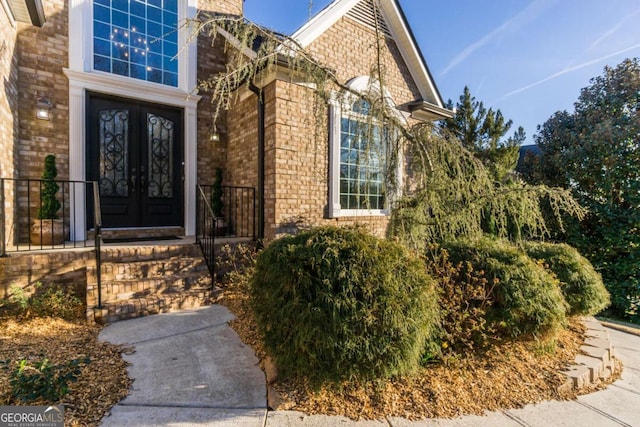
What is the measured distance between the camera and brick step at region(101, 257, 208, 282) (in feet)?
13.1

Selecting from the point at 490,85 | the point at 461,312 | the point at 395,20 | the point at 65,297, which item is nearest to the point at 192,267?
the point at 65,297

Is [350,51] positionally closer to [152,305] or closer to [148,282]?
[148,282]

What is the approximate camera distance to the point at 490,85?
10.0 metres

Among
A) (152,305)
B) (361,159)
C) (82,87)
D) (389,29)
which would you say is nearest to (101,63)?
(82,87)

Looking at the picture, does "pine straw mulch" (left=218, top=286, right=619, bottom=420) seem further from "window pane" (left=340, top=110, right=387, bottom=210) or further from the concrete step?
"window pane" (left=340, top=110, right=387, bottom=210)

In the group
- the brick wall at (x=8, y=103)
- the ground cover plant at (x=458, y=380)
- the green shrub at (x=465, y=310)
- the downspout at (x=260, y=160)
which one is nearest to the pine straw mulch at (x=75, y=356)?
the ground cover plant at (x=458, y=380)

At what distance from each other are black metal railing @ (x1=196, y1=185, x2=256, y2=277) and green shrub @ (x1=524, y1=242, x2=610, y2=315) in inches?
178

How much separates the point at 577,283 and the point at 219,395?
4.23 m

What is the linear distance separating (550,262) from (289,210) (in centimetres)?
379

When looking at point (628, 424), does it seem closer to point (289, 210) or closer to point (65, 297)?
point (289, 210)

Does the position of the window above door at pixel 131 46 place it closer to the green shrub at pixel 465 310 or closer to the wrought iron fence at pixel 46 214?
the wrought iron fence at pixel 46 214

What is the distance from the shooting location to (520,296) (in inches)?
110

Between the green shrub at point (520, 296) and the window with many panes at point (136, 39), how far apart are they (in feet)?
20.0

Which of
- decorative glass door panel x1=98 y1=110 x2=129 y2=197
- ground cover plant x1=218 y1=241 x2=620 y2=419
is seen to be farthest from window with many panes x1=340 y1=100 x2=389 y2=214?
decorative glass door panel x1=98 y1=110 x2=129 y2=197
